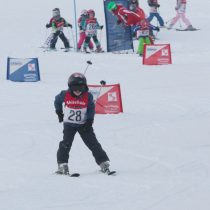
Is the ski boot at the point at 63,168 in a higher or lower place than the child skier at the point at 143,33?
lower

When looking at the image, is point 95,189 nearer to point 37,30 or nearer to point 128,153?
point 128,153

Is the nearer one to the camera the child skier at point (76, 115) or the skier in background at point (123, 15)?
the child skier at point (76, 115)

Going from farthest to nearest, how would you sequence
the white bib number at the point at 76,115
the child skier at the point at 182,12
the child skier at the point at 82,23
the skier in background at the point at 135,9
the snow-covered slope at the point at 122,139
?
the child skier at the point at 182,12, the skier in background at the point at 135,9, the child skier at the point at 82,23, the white bib number at the point at 76,115, the snow-covered slope at the point at 122,139

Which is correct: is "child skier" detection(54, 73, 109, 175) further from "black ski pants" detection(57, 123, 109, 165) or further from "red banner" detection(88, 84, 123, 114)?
"red banner" detection(88, 84, 123, 114)

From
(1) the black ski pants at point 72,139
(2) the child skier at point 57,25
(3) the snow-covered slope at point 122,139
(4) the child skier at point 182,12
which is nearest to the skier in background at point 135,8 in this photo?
(3) the snow-covered slope at point 122,139

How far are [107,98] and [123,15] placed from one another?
8555 mm

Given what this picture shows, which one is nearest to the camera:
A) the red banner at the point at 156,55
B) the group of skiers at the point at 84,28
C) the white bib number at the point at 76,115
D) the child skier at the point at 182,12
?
the white bib number at the point at 76,115

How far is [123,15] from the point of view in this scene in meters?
19.6

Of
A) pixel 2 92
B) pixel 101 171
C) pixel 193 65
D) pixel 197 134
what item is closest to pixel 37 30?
pixel 193 65

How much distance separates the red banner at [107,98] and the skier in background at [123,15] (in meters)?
8.29

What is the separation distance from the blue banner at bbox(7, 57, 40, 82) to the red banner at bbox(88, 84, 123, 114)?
403cm

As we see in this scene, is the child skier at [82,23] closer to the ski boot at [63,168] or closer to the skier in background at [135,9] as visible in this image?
the skier in background at [135,9]

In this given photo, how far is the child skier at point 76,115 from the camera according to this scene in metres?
7.25

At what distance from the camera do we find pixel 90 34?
63.9 ft
